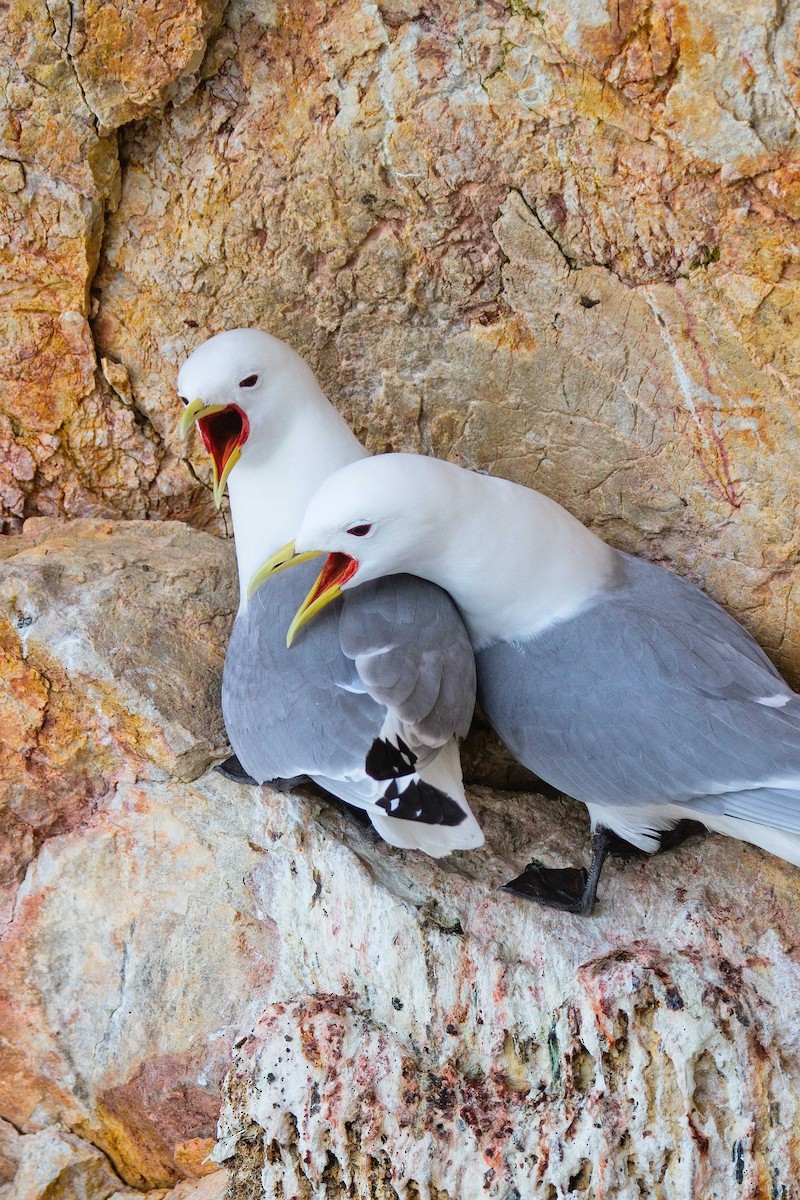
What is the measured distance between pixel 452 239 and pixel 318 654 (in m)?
1.00

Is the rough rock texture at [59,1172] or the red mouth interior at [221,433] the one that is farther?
the red mouth interior at [221,433]

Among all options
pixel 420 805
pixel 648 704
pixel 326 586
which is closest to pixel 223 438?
pixel 326 586

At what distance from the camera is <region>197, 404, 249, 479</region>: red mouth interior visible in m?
2.47

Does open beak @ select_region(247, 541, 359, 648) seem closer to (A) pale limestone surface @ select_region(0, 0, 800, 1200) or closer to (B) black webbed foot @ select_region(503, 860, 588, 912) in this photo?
(A) pale limestone surface @ select_region(0, 0, 800, 1200)

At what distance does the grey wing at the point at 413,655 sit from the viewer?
6.63 ft

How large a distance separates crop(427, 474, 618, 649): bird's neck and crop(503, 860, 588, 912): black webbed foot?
19.9 inches

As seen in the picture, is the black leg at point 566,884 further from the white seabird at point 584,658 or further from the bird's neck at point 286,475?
the bird's neck at point 286,475

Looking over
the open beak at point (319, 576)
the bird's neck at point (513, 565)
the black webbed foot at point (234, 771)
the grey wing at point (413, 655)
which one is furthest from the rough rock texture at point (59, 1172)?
the bird's neck at point (513, 565)

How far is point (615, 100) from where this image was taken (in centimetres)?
196

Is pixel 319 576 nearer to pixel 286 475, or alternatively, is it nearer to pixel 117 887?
pixel 286 475

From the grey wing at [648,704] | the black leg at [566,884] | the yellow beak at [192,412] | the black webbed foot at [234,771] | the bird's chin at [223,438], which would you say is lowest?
the black leg at [566,884]

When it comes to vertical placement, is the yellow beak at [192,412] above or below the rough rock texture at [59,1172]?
above

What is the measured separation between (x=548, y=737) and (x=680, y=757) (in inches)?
11.1

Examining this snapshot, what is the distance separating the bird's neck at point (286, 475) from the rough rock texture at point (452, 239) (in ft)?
0.91
